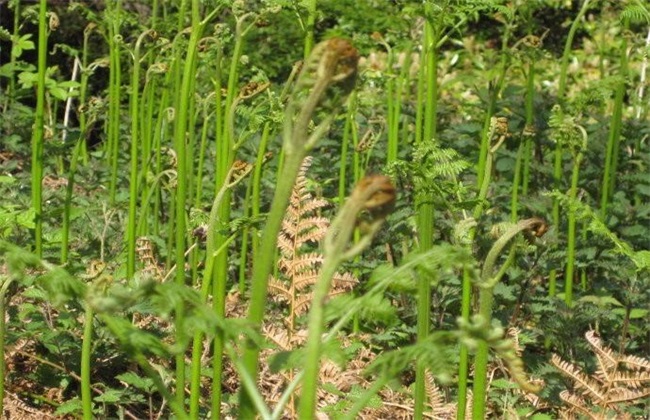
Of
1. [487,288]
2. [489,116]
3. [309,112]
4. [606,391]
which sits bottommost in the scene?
[606,391]

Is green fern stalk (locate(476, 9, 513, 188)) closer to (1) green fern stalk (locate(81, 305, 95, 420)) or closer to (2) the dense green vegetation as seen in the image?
(2) the dense green vegetation

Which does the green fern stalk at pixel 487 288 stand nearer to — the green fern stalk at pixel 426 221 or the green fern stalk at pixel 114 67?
the green fern stalk at pixel 426 221

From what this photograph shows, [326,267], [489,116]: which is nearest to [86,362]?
[326,267]

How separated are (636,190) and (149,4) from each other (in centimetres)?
398

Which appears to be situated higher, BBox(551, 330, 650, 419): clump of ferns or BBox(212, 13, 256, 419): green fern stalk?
BBox(212, 13, 256, 419): green fern stalk

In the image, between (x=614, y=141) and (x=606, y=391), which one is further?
(x=614, y=141)

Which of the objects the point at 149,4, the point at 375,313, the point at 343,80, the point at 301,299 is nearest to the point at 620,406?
the point at 301,299

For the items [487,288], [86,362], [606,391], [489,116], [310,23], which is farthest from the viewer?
[489,116]

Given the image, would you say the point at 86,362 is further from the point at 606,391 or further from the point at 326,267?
the point at 606,391

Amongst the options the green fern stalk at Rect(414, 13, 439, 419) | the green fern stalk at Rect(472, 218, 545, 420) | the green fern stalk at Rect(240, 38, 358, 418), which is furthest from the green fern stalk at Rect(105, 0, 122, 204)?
the green fern stalk at Rect(240, 38, 358, 418)

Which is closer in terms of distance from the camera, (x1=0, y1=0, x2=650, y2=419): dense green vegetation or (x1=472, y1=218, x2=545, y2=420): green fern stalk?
(x1=0, y1=0, x2=650, y2=419): dense green vegetation

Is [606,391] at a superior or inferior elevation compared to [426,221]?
inferior

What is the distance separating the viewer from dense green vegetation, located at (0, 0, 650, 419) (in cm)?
133

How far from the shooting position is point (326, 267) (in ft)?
3.95
